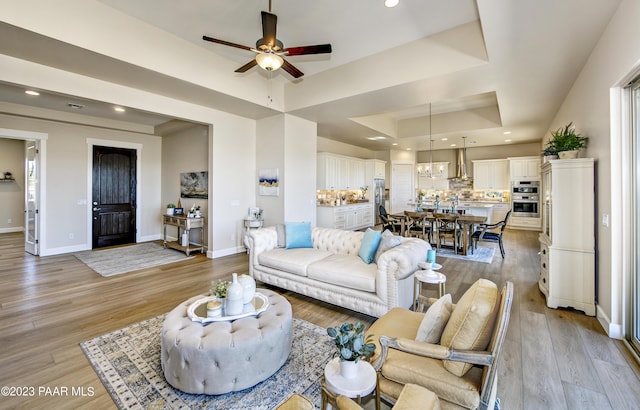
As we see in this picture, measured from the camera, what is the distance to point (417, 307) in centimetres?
305

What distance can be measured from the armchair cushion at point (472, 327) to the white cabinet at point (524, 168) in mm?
9722

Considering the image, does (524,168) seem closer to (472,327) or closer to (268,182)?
(268,182)

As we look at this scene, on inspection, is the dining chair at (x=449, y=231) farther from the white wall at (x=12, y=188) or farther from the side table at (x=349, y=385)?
the white wall at (x=12, y=188)

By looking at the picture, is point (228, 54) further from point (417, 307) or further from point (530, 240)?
point (530, 240)

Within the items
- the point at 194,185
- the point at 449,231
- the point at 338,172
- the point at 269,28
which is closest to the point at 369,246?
the point at 269,28

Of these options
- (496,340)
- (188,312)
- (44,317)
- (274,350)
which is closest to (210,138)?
(44,317)

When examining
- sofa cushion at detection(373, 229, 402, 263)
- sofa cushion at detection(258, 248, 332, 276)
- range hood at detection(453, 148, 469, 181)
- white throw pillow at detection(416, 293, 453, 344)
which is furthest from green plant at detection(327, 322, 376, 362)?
range hood at detection(453, 148, 469, 181)

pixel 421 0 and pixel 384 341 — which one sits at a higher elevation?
pixel 421 0

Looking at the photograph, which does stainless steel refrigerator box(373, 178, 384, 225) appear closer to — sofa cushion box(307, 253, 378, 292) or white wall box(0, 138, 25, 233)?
sofa cushion box(307, 253, 378, 292)

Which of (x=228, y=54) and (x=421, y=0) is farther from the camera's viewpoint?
(x=228, y=54)

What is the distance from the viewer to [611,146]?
9.05 feet

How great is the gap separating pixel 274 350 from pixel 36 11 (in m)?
4.35

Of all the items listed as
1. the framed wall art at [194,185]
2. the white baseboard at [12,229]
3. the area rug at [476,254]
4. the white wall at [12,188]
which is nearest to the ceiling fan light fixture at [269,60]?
the framed wall art at [194,185]

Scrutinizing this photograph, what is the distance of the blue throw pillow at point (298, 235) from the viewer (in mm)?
4272
